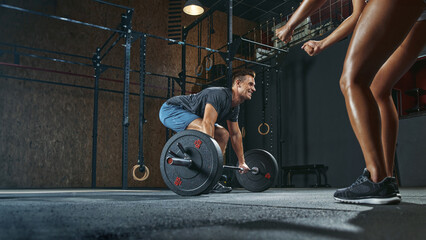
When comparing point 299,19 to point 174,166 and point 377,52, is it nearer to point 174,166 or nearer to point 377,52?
point 377,52

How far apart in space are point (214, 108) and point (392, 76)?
3.59 feet

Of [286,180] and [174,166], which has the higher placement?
[174,166]

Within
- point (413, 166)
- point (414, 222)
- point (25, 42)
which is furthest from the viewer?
point (25, 42)

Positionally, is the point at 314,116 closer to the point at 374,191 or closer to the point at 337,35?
the point at 337,35

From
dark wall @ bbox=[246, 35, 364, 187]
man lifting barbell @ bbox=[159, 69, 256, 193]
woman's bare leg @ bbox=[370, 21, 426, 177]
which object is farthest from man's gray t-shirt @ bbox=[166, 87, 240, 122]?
dark wall @ bbox=[246, 35, 364, 187]

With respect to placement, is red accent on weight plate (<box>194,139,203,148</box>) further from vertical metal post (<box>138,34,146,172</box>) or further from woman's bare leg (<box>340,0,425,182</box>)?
vertical metal post (<box>138,34,146,172</box>)

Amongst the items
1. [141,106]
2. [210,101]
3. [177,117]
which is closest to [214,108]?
[210,101]

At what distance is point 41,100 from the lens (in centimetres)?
540

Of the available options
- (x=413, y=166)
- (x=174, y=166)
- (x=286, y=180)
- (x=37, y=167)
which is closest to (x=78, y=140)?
(x=37, y=167)

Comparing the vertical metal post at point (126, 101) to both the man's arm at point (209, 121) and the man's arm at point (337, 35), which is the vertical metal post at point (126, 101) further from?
the man's arm at point (337, 35)

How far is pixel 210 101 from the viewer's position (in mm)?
2209

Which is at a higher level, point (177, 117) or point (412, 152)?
point (177, 117)

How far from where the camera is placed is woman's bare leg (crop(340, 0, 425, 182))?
3.69 feet

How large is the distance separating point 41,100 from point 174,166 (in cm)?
446
